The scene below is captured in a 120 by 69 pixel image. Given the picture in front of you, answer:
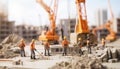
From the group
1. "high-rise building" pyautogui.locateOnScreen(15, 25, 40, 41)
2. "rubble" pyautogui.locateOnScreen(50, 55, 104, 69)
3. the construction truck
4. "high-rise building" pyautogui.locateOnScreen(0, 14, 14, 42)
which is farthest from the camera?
"high-rise building" pyautogui.locateOnScreen(15, 25, 40, 41)

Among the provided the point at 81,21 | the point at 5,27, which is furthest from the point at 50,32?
the point at 5,27

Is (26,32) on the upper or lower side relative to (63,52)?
upper

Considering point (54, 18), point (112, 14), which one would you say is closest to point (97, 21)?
point (112, 14)

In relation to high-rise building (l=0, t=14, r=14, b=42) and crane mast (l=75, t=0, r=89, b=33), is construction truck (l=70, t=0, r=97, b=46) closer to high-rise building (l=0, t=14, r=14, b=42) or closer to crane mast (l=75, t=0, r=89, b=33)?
crane mast (l=75, t=0, r=89, b=33)

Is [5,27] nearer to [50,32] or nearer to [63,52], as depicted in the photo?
[50,32]

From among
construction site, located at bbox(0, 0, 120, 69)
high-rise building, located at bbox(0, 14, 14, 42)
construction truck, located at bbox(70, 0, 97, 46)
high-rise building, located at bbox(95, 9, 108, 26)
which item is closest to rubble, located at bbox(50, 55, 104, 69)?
construction site, located at bbox(0, 0, 120, 69)

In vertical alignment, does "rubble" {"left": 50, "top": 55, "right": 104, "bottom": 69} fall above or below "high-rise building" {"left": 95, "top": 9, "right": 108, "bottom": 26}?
below

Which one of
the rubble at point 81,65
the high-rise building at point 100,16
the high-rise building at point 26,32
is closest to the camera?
the rubble at point 81,65

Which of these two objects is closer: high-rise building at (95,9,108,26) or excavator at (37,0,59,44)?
excavator at (37,0,59,44)

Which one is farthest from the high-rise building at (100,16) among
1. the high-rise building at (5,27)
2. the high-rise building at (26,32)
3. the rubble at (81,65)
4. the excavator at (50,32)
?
the rubble at (81,65)

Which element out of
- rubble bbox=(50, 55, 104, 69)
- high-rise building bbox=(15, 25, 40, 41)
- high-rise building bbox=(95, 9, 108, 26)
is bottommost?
rubble bbox=(50, 55, 104, 69)

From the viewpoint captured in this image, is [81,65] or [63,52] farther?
[63,52]

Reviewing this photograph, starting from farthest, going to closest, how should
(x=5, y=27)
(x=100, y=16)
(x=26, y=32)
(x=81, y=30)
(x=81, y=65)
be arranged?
(x=100, y=16)
(x=26, y=32)
(x=5, y=27)
(x=81, y=30)
(x=81, y=65)

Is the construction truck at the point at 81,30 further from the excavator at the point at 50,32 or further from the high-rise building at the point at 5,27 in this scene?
the high-rise building at the point at 5,27
